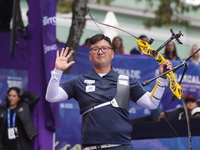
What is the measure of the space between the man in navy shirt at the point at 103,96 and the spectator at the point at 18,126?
→ 3.86m

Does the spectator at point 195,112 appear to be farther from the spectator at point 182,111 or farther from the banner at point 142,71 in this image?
the banner at point 142,71

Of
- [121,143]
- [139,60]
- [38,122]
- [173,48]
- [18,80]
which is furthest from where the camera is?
[173,48]

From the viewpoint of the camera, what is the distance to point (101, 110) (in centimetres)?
562

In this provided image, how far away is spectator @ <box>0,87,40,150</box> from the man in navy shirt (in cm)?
386

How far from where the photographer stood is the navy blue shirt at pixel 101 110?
5.56 meters

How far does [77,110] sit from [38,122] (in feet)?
2.47

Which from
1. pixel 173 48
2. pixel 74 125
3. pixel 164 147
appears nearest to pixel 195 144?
pixel 164 147

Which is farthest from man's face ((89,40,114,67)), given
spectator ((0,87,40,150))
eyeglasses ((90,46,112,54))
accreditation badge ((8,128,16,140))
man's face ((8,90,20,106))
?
man's face ((8,90,20,106))

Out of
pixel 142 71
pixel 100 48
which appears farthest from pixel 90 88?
pixel 142 71

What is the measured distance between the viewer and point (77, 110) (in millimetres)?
9930

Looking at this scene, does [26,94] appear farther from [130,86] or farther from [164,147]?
[130,86]

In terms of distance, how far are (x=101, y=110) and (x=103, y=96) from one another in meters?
0.16

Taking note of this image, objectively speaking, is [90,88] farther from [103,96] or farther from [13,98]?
[13,98]

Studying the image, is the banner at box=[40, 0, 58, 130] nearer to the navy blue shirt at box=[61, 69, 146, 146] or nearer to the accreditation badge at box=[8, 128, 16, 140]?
the accreditation badge at box=[8, 128, 16, 140]
